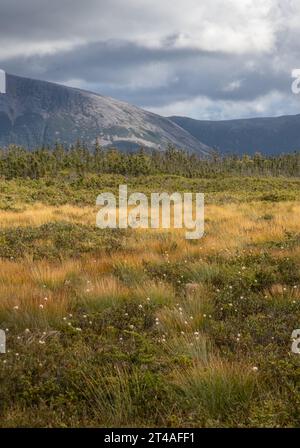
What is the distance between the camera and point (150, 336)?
6215 millimetres

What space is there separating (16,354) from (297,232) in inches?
412

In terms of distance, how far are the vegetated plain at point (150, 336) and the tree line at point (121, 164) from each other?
79.3 meters

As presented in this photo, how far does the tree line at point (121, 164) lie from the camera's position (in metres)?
91.7

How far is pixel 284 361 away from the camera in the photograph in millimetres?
5195

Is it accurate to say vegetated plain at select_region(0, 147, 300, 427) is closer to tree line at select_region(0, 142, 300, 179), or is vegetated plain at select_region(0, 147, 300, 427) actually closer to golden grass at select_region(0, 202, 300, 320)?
golden grass at select_region(0, 202, 300, 320)

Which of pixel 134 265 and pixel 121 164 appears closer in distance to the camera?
pixel 134 265

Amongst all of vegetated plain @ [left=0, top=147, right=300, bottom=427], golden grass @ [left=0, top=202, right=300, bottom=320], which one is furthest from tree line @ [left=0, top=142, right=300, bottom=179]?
vegetated plain @ [left=0, top=147, right=300, bottom=427]

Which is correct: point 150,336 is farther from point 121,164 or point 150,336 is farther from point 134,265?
Answer: point 121,164

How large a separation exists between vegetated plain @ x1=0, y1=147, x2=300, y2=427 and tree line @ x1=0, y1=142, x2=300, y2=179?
79.3 meters

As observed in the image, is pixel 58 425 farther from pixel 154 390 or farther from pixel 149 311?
pixel 149 311

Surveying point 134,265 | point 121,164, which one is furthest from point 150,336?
point 121,164

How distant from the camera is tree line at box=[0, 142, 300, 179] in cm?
9169

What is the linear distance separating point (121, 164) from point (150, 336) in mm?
101563
